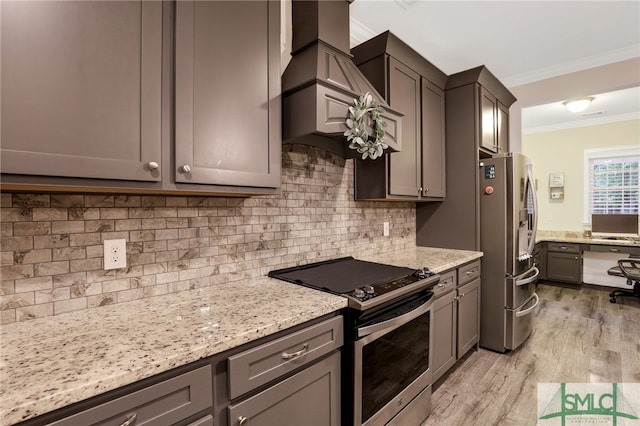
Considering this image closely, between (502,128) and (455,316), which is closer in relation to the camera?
(455,316)

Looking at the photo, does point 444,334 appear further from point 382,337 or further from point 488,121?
point 488,121

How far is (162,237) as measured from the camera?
1.45 m

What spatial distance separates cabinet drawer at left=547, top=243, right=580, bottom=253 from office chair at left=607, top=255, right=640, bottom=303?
52cm

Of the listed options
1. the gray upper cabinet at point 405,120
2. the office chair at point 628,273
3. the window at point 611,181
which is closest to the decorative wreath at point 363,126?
the gray upper cabinet at point 405,120

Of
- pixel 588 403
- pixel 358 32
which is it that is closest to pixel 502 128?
pixel 358 32

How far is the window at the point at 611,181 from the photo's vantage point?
5.15m

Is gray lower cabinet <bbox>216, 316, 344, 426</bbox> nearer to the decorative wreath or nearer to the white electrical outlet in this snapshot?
the white electrical outlet

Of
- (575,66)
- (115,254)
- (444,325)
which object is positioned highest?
(575,66)

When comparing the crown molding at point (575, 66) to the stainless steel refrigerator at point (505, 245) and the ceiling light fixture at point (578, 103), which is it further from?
the stainless steel refrigerator at point (505, 245)

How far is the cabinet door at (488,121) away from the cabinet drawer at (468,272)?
42.0 inches

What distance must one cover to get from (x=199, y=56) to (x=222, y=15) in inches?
9.2

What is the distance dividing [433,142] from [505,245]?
1.08 meters

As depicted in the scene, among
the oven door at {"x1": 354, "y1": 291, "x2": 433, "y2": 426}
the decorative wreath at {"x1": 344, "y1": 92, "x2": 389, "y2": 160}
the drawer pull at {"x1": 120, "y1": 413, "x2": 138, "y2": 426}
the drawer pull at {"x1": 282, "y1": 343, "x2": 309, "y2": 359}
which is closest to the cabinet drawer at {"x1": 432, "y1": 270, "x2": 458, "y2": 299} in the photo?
the oven door at {"x1": 354, "y1": 291, "x2": 433, "y2": 426}

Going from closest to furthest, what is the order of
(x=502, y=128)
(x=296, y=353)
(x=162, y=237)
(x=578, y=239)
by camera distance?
(x=296, y=353) → (x=162, y=237) → (x=502, y=128) → (x=578, y=239)
